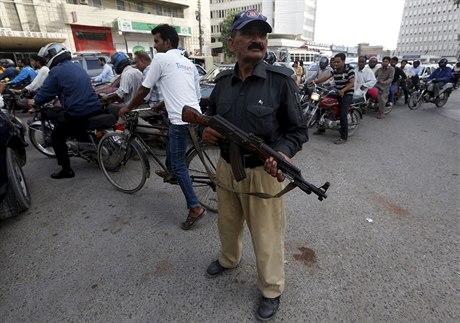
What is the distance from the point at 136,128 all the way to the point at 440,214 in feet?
12.3

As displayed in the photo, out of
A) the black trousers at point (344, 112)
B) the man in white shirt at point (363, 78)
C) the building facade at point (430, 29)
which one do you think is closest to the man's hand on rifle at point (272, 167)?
the black trousers at point (344, 112)

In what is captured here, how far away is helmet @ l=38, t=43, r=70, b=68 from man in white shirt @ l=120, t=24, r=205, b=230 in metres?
1.49

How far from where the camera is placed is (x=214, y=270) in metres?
2.22

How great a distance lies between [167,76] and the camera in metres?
2.64

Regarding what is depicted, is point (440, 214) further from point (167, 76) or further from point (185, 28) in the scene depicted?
point (185, 28)

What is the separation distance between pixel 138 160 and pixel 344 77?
463 cm

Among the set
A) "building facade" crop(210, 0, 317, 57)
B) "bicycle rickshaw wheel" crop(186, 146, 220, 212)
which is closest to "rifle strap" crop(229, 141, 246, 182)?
"bicycle rickshaw wheel" crop(186, 146, 220, 212)

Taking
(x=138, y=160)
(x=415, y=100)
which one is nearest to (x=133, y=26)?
(x=415, y=100)

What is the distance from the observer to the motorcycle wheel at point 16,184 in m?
2.88

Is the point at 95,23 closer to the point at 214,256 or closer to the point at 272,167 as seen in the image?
the point at 214,256

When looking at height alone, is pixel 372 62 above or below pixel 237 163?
above

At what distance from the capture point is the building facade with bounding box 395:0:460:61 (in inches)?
3527

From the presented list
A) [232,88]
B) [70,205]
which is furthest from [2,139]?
[232,88]

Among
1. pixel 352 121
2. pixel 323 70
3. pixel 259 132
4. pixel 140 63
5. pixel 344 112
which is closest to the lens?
pixel 259 132
